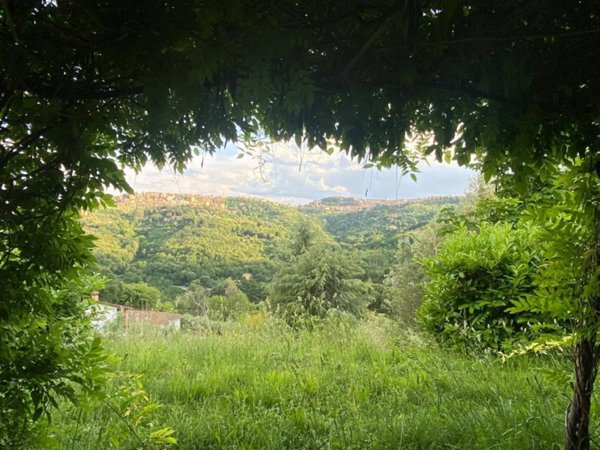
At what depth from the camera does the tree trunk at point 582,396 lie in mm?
1797

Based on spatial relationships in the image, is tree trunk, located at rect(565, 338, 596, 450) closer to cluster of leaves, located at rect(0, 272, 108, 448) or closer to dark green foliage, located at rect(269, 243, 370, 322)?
cluster of leaves, located at rect(0, 272, 108, 448)

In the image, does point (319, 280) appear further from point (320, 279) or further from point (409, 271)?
point (409, 271)

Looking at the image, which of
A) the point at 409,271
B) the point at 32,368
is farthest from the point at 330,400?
the point at 409,271

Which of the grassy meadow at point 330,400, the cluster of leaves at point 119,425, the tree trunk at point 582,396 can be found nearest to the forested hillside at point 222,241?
the grassy meadow at point 330,400

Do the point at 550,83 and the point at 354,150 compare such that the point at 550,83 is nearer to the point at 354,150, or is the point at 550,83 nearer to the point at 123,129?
the point at 354,150

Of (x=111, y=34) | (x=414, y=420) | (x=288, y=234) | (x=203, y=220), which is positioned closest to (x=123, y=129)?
(x=111, y=34)

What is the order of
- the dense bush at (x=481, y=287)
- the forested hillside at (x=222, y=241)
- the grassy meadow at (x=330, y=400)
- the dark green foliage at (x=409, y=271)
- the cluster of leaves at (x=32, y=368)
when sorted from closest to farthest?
the cluster of leaves at (x=32, y=368), the grassy meadow at (x=330, y=400), the dense bush at (x=481, y=287), the forested hillside at (x=222, y=241), the dark green foliage at (x=409, y=271)

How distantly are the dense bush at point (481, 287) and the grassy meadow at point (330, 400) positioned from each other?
0.28m

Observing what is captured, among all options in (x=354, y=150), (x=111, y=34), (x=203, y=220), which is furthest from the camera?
(x=203, y=220)

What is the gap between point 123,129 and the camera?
1.51 meters

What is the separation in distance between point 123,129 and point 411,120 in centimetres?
100

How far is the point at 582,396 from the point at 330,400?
1.92m

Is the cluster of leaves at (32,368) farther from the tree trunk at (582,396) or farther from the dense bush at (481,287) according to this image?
the dense bush at (481,287)

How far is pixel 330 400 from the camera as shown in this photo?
334 centimetres
